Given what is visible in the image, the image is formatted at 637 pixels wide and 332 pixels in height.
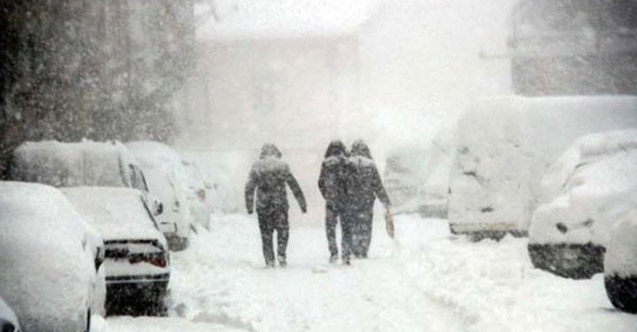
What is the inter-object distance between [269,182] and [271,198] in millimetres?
248

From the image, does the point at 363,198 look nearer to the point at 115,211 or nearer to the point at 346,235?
the point at 346,235

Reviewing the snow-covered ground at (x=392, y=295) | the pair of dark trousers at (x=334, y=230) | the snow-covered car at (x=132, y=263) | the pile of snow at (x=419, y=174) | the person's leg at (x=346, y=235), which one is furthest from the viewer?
the pile of snow at (x=419, y=174)

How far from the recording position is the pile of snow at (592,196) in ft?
29.9

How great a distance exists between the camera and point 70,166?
10992mm

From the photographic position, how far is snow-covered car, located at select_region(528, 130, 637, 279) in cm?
912

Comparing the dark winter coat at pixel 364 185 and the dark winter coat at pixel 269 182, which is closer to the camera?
the dark winter coat at pixel 269 182

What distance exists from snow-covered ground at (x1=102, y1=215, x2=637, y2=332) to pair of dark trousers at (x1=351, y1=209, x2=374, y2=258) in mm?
328

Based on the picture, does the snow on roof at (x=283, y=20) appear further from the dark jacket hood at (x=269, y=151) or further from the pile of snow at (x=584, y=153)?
the pile of snow at (x=584, y=153)

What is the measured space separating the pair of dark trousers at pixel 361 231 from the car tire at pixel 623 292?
23.9 feet

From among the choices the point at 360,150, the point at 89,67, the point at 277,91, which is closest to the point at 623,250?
the point at 360,150

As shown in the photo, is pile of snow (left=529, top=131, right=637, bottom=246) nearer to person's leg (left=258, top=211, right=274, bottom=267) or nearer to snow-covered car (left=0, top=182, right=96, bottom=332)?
person's leg (left=258, top=211, right=274, bottom=267)

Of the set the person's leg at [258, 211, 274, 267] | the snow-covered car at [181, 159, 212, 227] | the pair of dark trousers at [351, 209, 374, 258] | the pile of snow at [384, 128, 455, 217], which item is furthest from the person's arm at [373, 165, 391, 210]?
the pile of snow at [384, 128, 455, 217]

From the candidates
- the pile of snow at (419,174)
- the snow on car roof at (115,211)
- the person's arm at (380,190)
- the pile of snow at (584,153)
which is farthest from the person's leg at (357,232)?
the pile of snow at (419,174)

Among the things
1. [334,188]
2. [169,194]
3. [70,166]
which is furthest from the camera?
[169,194]
